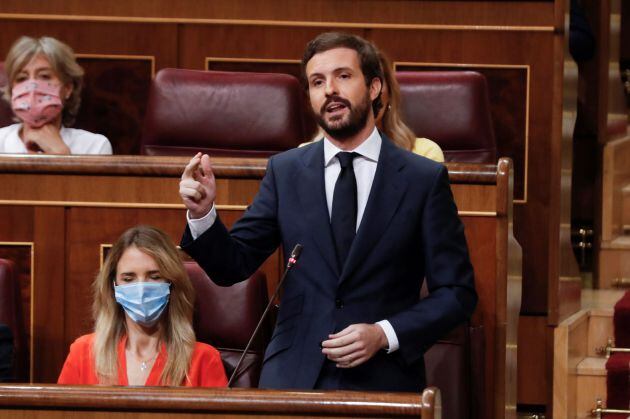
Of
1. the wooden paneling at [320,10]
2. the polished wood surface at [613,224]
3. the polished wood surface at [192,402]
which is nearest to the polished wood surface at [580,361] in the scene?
the polished wood surface at [613,224]

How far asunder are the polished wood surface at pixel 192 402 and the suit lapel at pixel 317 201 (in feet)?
0.83

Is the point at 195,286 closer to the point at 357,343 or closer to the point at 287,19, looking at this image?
the point at 357,343

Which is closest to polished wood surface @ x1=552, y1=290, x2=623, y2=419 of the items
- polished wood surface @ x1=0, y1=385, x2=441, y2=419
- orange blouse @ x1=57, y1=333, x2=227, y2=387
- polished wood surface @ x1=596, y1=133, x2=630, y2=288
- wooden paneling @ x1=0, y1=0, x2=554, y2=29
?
polished wood surface @ x1=596, y1=133, x2=630, y2=288

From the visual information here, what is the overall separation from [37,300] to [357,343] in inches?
19.4

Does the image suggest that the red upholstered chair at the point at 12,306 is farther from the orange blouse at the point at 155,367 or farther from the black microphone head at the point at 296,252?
the black microphone head at the point at 296,252

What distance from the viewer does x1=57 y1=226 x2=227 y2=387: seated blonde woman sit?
4.14 ft

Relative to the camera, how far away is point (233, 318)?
131cm

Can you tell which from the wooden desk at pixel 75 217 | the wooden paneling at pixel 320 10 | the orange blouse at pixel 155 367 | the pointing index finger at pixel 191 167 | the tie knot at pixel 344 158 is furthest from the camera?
the wooden paneling at pixel 320 10

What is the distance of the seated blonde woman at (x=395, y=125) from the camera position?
59.2 inches

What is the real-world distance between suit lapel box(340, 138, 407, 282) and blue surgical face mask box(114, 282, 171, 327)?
24 centimetres

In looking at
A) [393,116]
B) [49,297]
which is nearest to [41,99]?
[49,297]

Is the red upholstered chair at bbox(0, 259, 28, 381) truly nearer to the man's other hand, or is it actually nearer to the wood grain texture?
the man's other hand

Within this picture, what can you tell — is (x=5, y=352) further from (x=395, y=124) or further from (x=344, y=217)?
(x=395, y=124)

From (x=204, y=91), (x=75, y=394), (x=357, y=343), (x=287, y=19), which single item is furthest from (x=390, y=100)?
(x=75, y=394)
